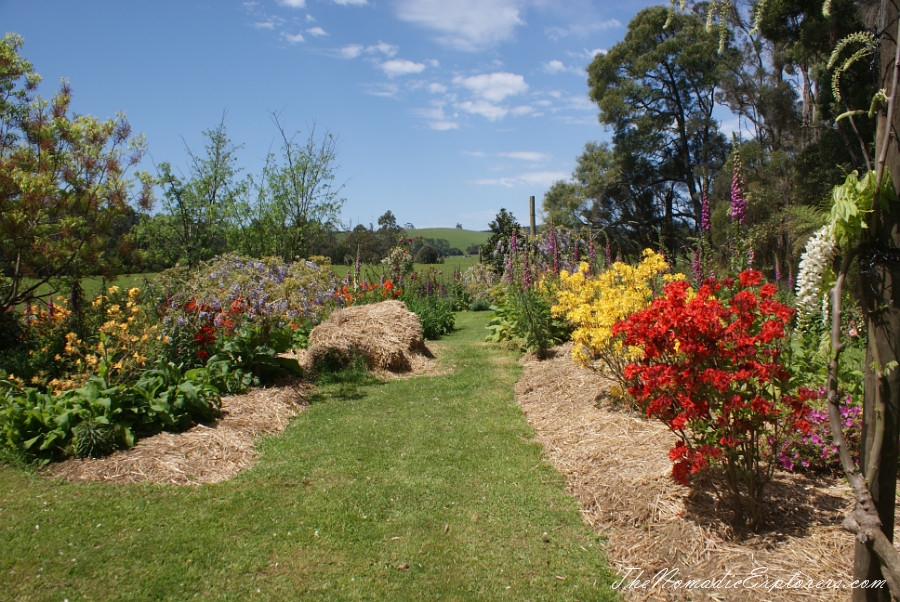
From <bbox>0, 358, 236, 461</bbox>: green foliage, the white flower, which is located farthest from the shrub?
the white flower

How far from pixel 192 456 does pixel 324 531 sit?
1.58m

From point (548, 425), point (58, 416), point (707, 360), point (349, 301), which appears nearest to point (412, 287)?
point (349, 301)

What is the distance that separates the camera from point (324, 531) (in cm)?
344

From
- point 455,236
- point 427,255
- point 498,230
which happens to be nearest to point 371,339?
point 498,230

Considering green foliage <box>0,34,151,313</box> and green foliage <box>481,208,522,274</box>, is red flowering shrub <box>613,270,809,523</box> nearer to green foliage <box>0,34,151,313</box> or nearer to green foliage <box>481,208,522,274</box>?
green foliage <box>0,34,151,313</box>

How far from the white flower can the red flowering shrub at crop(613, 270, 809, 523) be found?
30 centimetres

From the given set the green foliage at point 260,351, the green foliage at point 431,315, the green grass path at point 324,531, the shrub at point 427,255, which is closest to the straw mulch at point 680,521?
the green grass path at point 324,531

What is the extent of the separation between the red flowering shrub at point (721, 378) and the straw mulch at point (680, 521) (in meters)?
0.23

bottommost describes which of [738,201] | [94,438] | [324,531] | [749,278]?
[324,531]

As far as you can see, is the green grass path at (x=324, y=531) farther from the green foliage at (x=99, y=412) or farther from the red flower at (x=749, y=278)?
the red flower at (x=749, y=278)

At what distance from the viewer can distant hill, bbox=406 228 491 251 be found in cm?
6594

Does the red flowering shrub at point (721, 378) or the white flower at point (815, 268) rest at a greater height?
the white flower at point (815, 268)

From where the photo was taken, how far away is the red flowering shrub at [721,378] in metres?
2.84

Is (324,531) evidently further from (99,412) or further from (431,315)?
(431,315)
